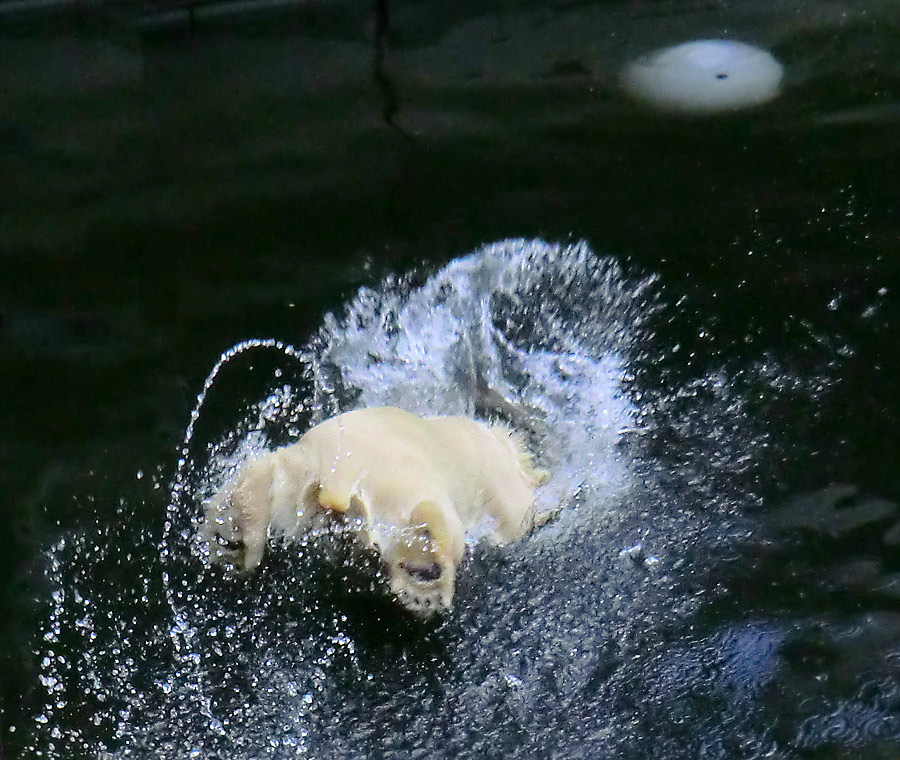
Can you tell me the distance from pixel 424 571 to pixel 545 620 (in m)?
0.35

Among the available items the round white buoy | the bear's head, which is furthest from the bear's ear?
the round white buoy

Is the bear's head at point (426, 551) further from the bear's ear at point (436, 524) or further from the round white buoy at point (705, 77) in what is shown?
the round white buoy at point (705, 77)

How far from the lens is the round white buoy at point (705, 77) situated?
132 inches

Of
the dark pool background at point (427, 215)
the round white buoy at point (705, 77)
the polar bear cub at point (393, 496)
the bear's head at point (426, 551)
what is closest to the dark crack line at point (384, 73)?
the dark pool background at point (427, 215)

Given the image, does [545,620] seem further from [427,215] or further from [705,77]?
[705,77]

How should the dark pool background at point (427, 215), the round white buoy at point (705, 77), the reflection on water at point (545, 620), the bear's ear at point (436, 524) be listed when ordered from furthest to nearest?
the round white buoy at point (705, 77) → the dark pool background at point (427, 215) → the reflection on water at point (545, 620) → the bear's ear at point (436, 524)

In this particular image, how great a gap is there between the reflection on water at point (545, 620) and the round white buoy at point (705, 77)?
123cm

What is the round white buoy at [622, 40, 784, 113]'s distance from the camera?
3.35 meters

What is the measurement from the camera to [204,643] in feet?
6.52

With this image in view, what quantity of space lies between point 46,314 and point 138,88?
1.04m

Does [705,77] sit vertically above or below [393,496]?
above

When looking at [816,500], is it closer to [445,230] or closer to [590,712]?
[590,712]

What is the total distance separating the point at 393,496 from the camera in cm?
174

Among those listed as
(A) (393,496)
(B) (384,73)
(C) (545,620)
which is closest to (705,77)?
(B) (384,73)
